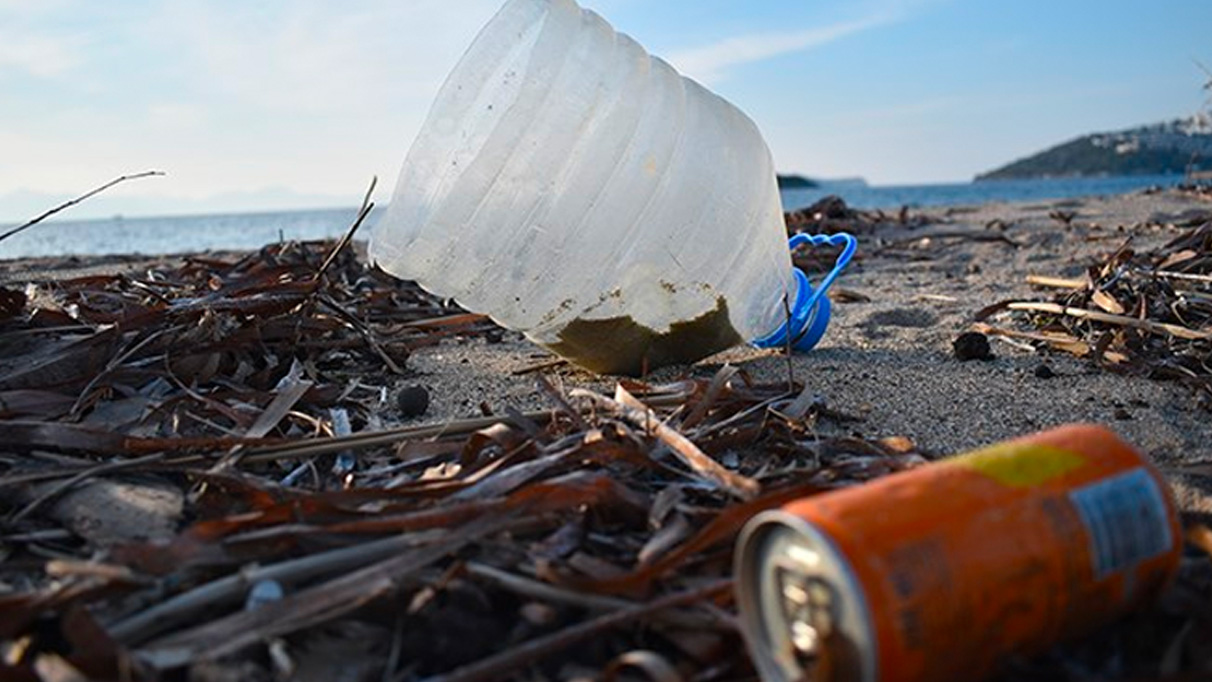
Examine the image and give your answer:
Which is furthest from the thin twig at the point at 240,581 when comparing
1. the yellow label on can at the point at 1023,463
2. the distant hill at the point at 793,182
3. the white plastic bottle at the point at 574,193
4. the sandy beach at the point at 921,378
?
the distant hill at the point at 793,182

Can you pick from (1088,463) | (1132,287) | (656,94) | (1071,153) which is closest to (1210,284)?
(1132,287)

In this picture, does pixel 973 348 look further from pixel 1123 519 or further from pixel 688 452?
pixel 1123 519

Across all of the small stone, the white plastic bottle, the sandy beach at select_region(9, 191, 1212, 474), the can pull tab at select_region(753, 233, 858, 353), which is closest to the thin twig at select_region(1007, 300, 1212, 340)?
the sandy beach at select_region(9, 191, 1212, 474)

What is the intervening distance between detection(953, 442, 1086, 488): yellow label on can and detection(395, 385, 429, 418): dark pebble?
1.22 m

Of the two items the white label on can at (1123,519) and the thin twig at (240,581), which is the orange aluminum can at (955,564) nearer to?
the white label on can at (1123,519)

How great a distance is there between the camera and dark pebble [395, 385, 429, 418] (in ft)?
6.34

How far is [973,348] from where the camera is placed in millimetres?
2309

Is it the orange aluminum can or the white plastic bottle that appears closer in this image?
the orange aluminum can

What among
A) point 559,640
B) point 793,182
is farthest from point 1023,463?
point 793,182

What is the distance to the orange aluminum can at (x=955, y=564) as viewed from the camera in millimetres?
800

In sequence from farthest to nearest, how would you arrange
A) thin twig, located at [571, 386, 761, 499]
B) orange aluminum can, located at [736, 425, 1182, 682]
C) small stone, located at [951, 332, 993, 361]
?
small stone, located at [951, 332, 993, 361]
thin twig, located at [571, 386, 761, 499]
orange aluminum can, located at [736, 425, 1182, 682]

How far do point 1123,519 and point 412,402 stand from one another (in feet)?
4.39

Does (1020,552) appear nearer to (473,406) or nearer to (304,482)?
(304,482)

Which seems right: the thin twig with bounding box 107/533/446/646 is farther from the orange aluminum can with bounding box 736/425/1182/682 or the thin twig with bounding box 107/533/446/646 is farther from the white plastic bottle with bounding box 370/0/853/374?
the white plastic bottle with bounding box 370/0/853/374
